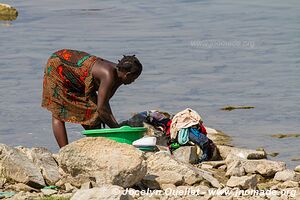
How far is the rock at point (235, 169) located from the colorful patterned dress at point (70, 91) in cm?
130

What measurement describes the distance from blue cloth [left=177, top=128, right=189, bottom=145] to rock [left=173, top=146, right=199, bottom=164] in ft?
0.44

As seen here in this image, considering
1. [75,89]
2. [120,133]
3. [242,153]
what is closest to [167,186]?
[120,133]

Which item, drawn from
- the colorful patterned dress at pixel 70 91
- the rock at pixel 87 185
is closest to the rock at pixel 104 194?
the rock at pixel 87 185

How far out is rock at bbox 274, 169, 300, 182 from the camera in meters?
9.41

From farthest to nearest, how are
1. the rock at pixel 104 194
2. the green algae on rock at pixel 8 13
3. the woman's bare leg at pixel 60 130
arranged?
the green algae on rock at pixel 8 13, the woman's bare leg at pixel 60 130, the rock at pixel 104 194

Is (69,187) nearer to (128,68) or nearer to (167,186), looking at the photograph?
(167,186)

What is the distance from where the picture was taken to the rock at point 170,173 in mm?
8883

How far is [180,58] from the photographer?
17.3 m

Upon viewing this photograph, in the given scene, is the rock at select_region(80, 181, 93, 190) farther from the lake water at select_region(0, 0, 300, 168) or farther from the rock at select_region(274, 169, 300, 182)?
the lake water at select_region(0, 0, 300, 168)

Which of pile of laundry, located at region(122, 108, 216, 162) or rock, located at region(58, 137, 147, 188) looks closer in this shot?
rock, located at region(58, 137, 147, 188)

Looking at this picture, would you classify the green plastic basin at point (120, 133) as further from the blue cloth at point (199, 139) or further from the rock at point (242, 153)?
the rock at point (242, 153)

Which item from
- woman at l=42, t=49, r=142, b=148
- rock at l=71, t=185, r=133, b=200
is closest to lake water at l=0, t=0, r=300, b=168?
woman at l=42, t=49, r=142, b=148

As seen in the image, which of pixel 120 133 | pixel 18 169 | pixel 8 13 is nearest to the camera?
pixel 18 169

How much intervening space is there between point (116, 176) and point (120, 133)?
105 cm
